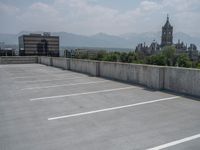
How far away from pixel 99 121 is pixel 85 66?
499 inches

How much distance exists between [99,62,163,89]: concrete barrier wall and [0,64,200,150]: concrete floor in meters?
0.93

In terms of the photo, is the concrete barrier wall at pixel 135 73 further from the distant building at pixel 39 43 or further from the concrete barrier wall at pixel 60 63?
the distant building at pixel 39 43

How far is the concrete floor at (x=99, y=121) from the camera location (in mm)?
5395

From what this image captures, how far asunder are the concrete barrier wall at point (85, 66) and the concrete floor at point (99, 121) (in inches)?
252

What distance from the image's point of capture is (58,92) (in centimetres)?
1145

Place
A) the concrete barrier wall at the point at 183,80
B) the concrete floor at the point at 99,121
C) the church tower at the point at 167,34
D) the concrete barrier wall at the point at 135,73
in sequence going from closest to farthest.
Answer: the concrete floor at the point at 99,121, the concrete barrier wall at the point at 183,80, the concrete barrier wall at the point at 135,73, the church tower at the point at 167,34

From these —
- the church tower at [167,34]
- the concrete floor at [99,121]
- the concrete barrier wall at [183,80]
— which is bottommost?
the concrete floor at [99,121]

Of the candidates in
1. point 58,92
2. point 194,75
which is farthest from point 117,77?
point 194,75

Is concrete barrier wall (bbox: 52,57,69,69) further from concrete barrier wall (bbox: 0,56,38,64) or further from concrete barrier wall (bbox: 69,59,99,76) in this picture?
concrete barrier wall (bbox: 0,56,38,64)

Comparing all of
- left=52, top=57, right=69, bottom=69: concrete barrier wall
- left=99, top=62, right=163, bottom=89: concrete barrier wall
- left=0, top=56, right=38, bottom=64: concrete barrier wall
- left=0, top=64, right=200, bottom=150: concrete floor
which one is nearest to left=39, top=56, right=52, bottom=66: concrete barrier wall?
left=52, top=57, right=69, bottom=69: concrete barrier wall

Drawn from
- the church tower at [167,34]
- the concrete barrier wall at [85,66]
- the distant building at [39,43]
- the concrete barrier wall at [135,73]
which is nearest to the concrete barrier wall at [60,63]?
the concrete barrier wall at [85,66]

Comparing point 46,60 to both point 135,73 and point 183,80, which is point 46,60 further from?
point 183,80

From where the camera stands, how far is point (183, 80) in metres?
10.4

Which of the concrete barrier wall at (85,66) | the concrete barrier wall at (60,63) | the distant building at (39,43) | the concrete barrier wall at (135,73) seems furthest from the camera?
the distant building at (39,43)
